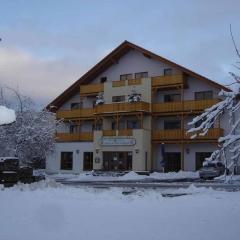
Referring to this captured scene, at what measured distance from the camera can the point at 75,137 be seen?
5234 cm

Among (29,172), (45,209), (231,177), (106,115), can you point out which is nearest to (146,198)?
(45,209)

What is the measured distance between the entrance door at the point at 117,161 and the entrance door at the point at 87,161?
2865mm

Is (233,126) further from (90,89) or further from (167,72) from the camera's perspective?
(90,89)

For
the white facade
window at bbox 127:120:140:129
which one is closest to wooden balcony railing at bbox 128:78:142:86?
the white facade

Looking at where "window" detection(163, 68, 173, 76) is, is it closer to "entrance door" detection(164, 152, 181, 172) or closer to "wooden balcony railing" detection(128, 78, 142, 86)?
"wooden balcony railing" detection(128, 78, 142, 86)

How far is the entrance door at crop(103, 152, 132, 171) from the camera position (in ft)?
156

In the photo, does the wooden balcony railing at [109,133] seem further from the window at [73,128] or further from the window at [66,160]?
the window at [73,128]

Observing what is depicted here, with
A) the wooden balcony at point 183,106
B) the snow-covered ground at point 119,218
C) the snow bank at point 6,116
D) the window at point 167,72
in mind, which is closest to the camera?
the snow bank at point 6,116

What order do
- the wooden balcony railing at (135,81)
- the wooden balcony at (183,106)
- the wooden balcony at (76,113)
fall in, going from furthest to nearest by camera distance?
the wooden balcony at (76,113), the wooden balcony railing at (135,81), the wooden balcony at (183,106)

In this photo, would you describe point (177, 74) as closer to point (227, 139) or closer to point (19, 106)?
point (19, 106)

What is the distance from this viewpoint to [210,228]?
1036 centimetres

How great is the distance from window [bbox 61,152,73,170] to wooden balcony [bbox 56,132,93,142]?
158cm

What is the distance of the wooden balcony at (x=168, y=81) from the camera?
45.4 metres

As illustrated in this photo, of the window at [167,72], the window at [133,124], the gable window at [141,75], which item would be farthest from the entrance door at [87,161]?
the window at [167,72]
